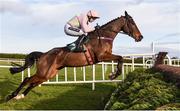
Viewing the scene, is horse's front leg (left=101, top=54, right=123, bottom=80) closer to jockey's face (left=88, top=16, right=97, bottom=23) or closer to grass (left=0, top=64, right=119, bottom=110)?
grass (left=0, top=64, right=119, bottom=110)

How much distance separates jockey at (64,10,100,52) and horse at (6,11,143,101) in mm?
114

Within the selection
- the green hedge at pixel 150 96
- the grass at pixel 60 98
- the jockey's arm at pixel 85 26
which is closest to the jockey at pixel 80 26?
the jockey's arm at pixel 85 26

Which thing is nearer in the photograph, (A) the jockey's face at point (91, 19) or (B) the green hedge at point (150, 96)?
(B) the green hedge at point (150, 96)

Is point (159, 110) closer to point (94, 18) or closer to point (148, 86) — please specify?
point (148, 86)

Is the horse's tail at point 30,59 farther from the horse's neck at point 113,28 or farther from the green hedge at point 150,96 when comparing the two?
the green hedge at point 150,96

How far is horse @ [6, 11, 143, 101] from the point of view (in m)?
9.30

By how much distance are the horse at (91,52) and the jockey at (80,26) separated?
11 cm

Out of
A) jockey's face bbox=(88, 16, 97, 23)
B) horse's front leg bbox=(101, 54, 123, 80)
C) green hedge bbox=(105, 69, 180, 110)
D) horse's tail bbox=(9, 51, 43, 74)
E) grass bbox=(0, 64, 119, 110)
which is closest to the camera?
green hedge bbox=(105, 69, 180, 110)

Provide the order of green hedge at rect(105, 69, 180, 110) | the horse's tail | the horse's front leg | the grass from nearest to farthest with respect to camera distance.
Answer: green hedge at rect(105, 69, 180, 110) < the horse's front leg < the grass < the horse's tail

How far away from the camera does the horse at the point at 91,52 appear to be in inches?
366

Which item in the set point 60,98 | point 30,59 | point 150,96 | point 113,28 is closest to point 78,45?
point 113,28

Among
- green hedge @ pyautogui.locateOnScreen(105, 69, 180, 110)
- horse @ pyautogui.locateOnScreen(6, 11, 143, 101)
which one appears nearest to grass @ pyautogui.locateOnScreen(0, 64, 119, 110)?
horse @ pyautogui.locateOnScreen(6, 11, 143, 101)

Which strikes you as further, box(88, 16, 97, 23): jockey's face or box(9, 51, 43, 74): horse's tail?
box(9, 51, 43, 74): horse's tail

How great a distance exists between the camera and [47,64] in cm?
953
